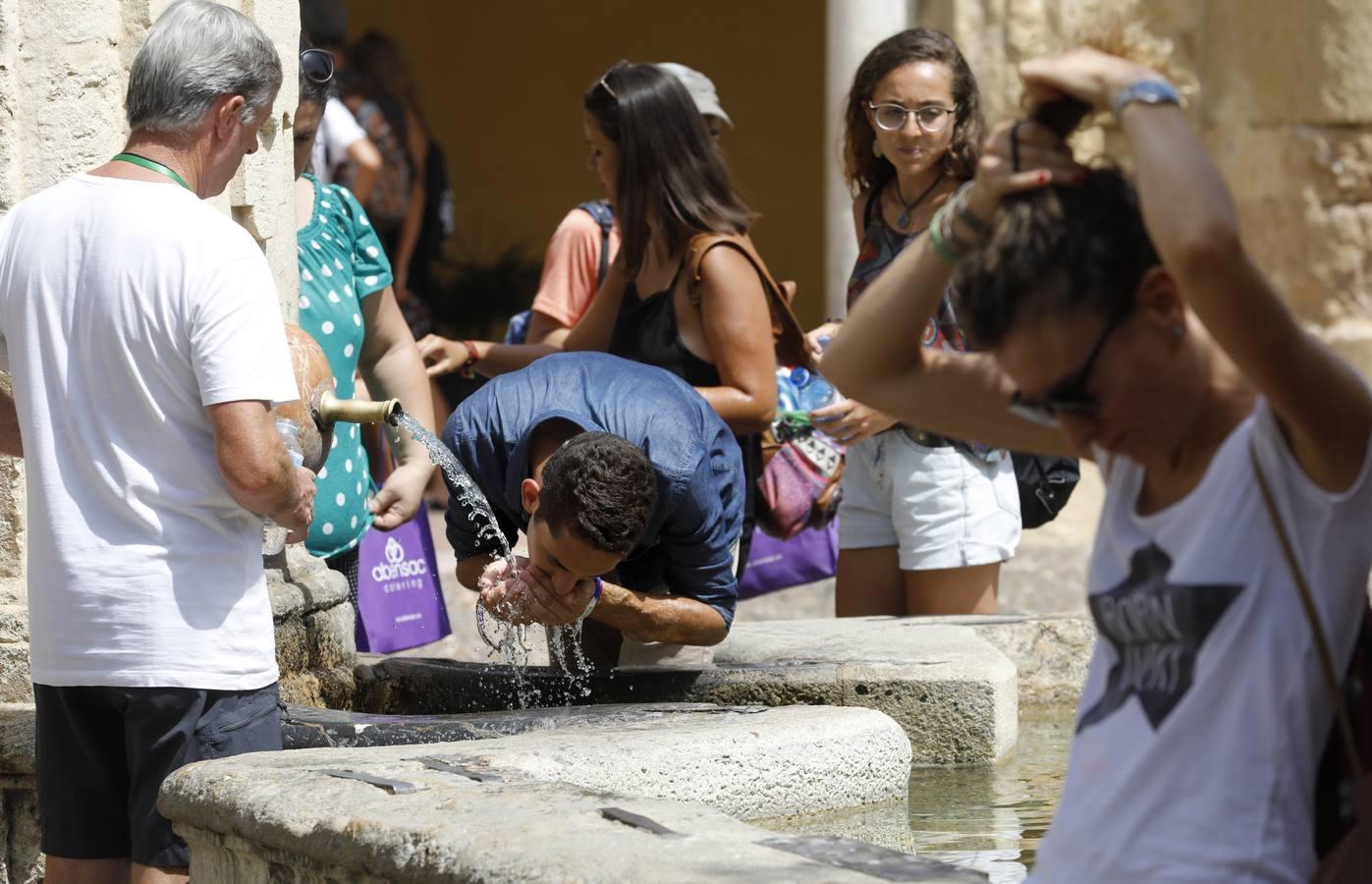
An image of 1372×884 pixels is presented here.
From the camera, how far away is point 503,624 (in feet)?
12.2

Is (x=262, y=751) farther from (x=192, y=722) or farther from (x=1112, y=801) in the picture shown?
(x=1112, y=801)

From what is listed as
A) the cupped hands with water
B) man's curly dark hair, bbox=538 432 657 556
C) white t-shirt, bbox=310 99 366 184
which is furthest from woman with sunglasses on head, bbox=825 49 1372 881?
white t-shirt, bbox=310 99 366 184

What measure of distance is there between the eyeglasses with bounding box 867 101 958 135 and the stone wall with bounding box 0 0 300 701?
5.16 feet

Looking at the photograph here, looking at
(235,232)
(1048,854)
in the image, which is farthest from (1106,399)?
(235,232)

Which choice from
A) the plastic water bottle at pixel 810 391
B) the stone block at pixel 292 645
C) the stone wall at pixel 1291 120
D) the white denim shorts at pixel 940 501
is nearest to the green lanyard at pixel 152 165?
the stone block at pixel 292 645

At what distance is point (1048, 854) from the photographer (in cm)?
178

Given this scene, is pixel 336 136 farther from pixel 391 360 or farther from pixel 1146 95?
pixel 1146 95

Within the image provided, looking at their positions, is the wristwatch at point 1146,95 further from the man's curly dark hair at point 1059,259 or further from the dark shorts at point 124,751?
the dark shorts at point 124,751

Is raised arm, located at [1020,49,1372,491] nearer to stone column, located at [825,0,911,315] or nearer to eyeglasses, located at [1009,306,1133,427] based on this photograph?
eyeglasses, located at [1009,306,1133,427]

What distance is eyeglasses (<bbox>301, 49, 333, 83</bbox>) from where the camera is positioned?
435 centimetres

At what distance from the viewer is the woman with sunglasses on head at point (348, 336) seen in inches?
164

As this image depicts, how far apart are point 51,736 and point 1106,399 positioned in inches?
73.5

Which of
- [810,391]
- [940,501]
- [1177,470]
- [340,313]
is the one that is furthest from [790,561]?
[1177,470]

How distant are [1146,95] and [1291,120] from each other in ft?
25.5
